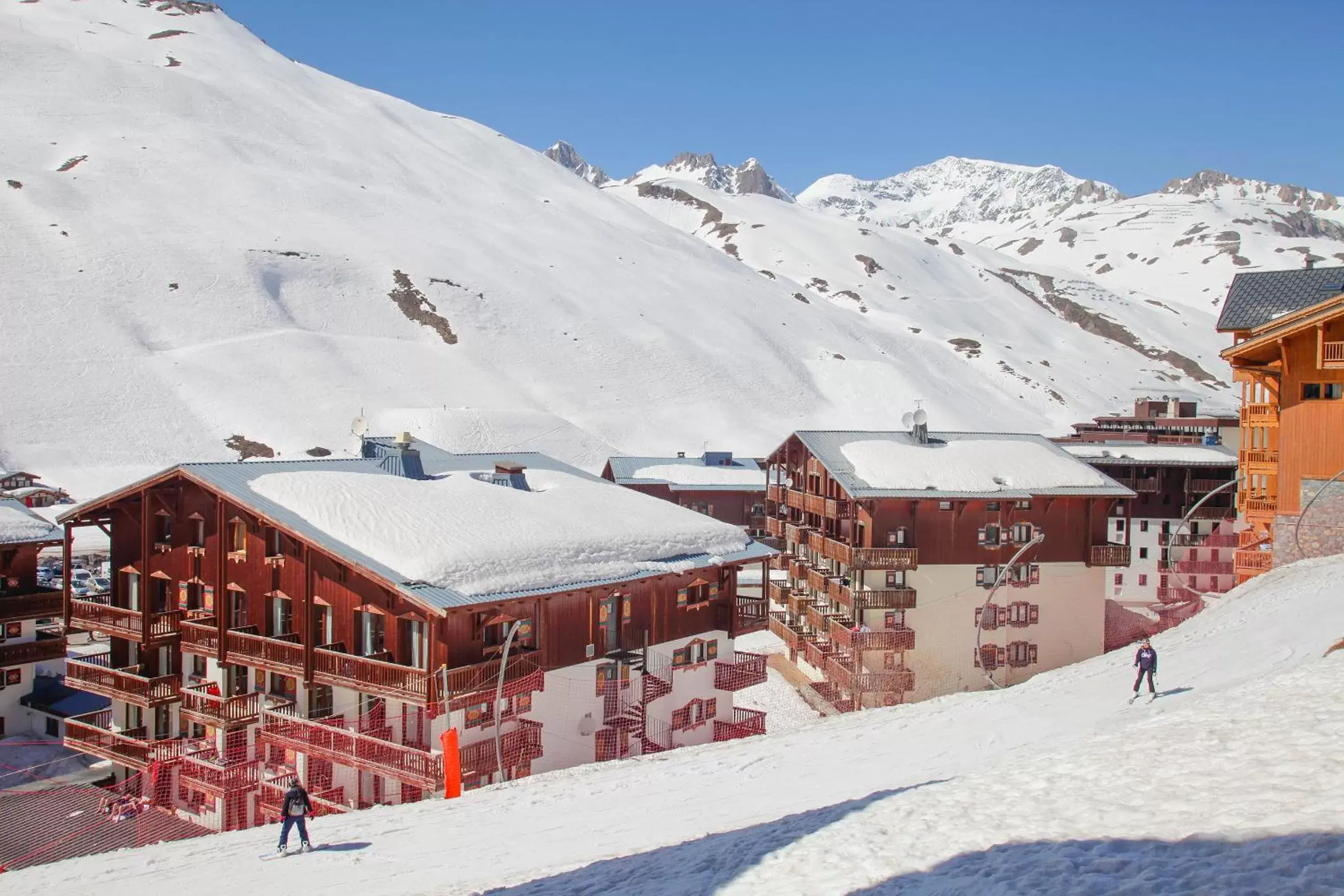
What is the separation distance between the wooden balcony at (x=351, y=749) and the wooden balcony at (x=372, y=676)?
98 centimetres

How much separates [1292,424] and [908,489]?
12.8 metres

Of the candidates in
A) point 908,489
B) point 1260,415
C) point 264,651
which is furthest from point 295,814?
point 1260,415

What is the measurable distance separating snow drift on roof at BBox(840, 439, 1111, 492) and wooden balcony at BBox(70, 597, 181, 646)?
79.4 ft

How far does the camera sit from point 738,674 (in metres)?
30.8

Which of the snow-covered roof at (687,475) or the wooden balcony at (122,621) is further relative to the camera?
the snow-covered roof at (687,475)

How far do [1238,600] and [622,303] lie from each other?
114 metres

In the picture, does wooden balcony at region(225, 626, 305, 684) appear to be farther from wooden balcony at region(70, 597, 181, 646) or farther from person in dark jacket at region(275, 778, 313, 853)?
person in dark jacket at region(275, 778, 313, 853)

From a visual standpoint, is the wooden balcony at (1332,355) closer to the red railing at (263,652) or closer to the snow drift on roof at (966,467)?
the snow drift on roof at (966,467)

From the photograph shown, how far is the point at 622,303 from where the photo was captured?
13900 cm

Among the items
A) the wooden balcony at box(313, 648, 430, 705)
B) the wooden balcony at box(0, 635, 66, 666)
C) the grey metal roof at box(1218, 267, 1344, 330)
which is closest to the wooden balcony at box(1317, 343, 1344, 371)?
the grey metal roof at box(1218, 267, 1344, 330)

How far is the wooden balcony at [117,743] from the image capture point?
2753 cm


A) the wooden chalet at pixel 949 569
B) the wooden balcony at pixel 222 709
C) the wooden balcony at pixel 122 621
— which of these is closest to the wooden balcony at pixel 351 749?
the wooden balcony at pixel 222 709

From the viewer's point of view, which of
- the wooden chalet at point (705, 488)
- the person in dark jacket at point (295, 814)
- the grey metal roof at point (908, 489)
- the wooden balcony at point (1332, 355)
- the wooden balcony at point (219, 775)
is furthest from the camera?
the wooden chalet at point (705, 488)

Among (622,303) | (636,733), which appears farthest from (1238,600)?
(622,303)
